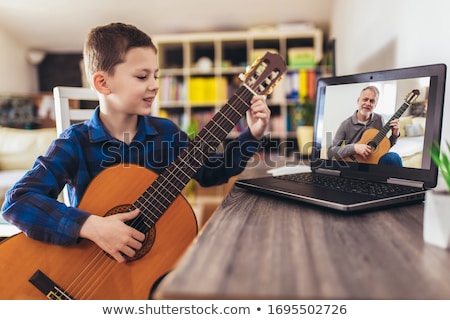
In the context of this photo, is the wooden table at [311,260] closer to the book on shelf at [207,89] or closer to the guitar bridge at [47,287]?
the guitar bridge at [47,287]

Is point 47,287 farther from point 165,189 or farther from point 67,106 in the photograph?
point 67,106

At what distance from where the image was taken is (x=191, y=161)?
2.50 feet

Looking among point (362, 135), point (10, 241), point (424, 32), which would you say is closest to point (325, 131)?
point (362, 135)

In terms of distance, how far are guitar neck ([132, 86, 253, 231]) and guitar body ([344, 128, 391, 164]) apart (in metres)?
0.28

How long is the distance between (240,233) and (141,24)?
3.01 meters

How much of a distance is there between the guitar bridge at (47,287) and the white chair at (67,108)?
0.37 metres

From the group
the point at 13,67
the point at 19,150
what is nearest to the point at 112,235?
the point at 19,150

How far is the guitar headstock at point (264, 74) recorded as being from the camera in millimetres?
771

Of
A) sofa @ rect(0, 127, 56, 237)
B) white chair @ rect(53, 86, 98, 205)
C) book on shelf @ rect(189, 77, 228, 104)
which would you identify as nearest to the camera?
white chair @ rect(53, 86, 98, 205)

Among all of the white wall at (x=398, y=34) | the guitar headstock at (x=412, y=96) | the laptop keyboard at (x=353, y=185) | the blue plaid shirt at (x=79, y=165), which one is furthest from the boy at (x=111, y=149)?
the white wall at (x=398, y=34)

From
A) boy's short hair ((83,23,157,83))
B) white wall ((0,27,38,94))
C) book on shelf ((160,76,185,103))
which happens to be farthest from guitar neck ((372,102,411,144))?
white wall ((0,27,38,94))

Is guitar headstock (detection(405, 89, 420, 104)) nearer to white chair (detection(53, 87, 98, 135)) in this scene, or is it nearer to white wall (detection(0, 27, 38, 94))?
white chair (detection(53, 87, 98, 135))

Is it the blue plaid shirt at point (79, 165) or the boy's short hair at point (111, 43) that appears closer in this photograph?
the blue plaid shirt at point (79, 165)

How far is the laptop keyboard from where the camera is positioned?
0.68m
